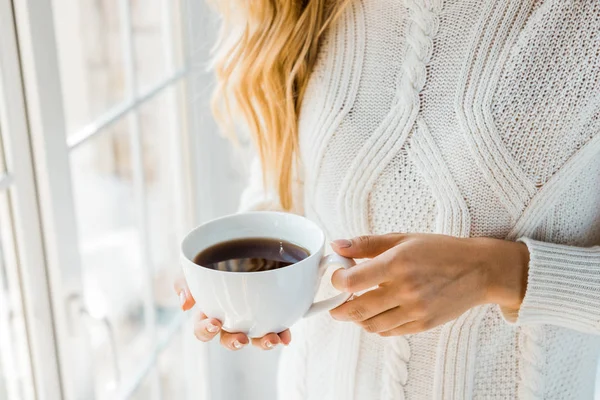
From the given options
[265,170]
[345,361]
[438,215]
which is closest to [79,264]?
[265,170]

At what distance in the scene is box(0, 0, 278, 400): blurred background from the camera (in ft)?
2.97

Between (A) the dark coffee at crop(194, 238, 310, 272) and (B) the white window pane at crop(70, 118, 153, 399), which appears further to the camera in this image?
(B) the white window pane at crop(70, 118, 153, 399)

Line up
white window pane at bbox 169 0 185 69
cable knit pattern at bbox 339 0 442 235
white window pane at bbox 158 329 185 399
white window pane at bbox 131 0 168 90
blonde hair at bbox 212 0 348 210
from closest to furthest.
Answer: cable knit pattern at bbox 339 0 442 235 → blonde hair at bbox 212 0 348 210 → white window pane at bbox 169 0 185 69 → white window pane at bbox 158 329 185 399 → white window pane at bbox 131 0 168 90

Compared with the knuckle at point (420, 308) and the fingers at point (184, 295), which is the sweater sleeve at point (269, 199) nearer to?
the fingers at point (184, 295)

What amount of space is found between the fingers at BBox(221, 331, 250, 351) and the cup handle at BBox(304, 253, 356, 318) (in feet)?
0.22

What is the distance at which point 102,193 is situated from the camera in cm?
289

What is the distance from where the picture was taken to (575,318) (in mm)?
795

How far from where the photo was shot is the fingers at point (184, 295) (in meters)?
0.78

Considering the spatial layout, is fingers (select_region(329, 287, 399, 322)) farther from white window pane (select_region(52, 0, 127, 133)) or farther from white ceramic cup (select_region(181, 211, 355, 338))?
white window pane (select_region(52, 0, 127, 133))

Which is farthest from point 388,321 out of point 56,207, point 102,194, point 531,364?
point 102,194

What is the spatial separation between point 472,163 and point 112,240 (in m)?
2.06

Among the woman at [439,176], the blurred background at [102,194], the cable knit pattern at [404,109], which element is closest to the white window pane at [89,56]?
the blurred background at [102,194]

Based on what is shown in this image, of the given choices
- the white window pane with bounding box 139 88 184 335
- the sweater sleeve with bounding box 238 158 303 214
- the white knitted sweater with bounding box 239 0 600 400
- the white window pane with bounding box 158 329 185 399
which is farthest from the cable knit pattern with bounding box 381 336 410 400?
the white window pane with bounding box 139 88 184 335

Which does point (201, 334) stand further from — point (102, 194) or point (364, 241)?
point (102, 194)
